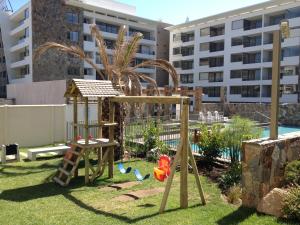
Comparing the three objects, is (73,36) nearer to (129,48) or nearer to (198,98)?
(198,98)

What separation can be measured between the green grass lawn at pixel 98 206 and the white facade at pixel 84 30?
38.1 metres

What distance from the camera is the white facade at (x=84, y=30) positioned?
155 feet

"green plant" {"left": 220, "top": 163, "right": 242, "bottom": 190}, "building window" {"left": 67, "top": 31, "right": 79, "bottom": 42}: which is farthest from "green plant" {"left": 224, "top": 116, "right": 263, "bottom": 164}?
"building window" {"left": 67, "top": 31, "right": 79, "bottom": 42}

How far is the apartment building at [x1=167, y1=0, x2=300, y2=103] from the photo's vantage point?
45.3m

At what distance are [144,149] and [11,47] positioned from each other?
4535cm

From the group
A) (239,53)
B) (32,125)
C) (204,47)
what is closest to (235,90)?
(239,53)

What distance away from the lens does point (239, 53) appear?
52188mm

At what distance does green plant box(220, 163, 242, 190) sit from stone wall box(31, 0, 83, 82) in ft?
130

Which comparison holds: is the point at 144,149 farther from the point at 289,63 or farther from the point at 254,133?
the point at 289,63

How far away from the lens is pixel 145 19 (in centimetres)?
6050

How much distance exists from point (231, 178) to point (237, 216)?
247 cm

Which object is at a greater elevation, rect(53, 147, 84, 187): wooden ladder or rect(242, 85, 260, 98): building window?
rect(242, 85, 260, 98): building window

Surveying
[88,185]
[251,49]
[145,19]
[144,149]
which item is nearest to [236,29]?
[251,49]

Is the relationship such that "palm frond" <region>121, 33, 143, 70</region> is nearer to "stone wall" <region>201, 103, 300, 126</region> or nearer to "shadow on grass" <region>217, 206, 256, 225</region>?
"shadow on grass" <region>217, 206, 256, 225</region>
